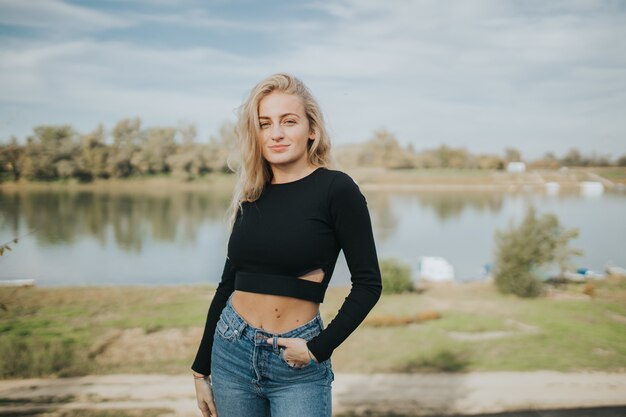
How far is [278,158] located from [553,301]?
30.6 ft

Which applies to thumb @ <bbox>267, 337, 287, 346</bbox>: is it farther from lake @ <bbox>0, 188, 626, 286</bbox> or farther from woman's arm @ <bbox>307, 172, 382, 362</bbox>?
lake @ <bbox>0, 188, 626, 286</bbox>

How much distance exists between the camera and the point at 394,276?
34.1ft

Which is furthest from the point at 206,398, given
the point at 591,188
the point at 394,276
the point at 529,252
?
the point at 591,188

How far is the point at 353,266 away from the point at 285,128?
0.47 metres

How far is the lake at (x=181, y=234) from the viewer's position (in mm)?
12523

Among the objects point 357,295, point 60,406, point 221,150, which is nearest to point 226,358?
point 357,295

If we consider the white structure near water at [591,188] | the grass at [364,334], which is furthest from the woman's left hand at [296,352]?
the white structure near water at [591,188]

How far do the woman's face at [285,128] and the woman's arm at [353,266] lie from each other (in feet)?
0.66

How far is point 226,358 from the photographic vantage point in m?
1.49

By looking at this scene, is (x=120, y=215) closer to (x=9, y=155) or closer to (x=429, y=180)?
(x=9, y=155)

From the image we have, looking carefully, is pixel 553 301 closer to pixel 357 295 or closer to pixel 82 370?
pixel 82 370

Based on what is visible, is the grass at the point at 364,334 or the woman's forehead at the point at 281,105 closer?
the woman's forehead at the point at 281,105

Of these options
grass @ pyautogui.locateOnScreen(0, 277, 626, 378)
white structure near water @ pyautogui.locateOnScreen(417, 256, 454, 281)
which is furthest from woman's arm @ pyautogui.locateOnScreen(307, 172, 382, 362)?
white structure near water @ pyautogui.locateOnScreen(417, 256, 454, 281)

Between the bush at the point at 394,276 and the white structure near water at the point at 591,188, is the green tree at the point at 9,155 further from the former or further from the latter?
the white structure near water at the point at 591,188
